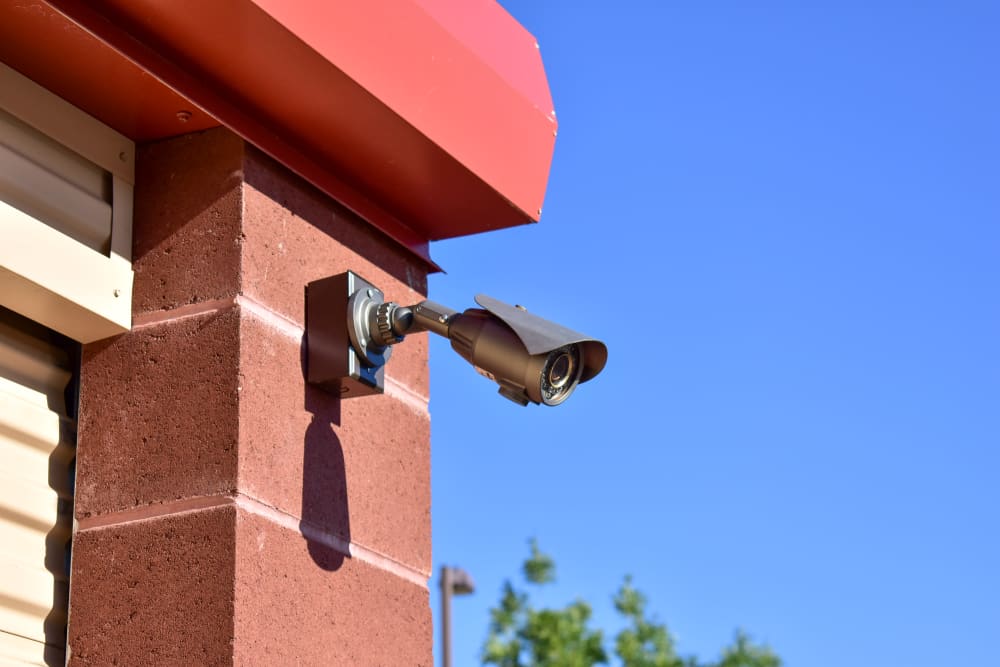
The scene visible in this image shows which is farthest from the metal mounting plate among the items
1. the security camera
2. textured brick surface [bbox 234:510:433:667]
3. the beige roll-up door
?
the beige roll-up door

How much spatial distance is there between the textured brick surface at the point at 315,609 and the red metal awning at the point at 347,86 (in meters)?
0.70

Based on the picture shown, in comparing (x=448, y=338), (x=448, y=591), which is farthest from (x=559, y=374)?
(x=448, y=591)

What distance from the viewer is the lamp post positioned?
15.4 meters

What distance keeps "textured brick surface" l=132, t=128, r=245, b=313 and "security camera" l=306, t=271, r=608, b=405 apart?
0.20 meters

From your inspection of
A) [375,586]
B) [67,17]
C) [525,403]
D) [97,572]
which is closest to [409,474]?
[375,586]

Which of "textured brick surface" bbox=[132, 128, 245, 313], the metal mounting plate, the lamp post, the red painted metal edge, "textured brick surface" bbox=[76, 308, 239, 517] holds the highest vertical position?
the lamp post

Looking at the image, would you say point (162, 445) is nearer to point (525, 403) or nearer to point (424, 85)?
point (525, 403)

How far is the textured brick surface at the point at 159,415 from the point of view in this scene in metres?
2.32

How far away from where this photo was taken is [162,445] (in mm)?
2365

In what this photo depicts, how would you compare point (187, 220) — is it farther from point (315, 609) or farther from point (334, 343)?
point (315, 609)

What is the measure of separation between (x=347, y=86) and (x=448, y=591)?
13.7 metres

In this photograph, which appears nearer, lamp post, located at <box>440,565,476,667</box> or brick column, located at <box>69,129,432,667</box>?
brick column, located at <box>69,129,432,667</box>

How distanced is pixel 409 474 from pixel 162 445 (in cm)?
55

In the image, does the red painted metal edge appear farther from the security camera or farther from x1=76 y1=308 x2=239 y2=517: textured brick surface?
x1=76 y1=308 x2=239 y2=517: textured brick surface
